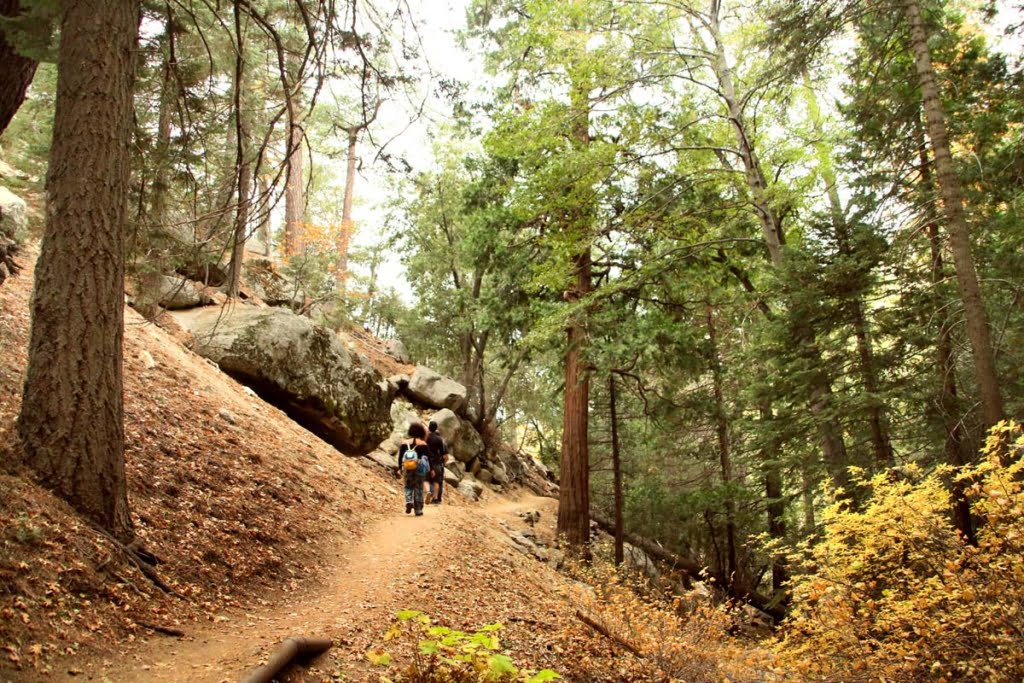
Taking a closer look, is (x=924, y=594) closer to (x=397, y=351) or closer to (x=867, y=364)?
(x=867, y=364)

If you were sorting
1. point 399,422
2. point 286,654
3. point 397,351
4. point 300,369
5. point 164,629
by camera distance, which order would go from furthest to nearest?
1. point 397,351
2. point 399,422
3. point 300,369
4. point 164,629
5. point 286,654

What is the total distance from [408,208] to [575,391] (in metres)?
9.34

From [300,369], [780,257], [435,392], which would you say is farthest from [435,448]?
[435,392]

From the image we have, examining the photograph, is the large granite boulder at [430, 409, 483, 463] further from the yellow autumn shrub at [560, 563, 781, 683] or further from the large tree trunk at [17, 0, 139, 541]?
the large tree trunk at [17, 0, 139, 541]

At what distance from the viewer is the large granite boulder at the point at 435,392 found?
1892 cm

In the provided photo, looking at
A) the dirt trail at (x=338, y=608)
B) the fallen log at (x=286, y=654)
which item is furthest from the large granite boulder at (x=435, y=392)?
the fallen log at (x=286, y=654)

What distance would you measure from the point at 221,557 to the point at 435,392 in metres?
13.8

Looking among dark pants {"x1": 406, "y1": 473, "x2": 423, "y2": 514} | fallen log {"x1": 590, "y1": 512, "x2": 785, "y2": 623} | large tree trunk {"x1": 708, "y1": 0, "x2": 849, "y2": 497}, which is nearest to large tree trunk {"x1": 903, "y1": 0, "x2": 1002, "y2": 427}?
large tree trunk {"x1": 708, "y1": 0, "x2": 849, "y2": 497}

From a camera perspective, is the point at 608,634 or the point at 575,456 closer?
the point at 608,634

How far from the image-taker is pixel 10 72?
4.52 metres

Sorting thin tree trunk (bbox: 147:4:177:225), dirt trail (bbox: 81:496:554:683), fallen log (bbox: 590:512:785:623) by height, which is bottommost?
fallen log (bbox: 590:512:785:623)

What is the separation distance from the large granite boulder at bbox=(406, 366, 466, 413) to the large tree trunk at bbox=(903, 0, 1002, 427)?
13972mm

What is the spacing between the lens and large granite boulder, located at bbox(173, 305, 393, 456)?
10.6 meters

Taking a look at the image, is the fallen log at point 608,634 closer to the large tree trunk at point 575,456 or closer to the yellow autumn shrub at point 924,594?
the yellow autumn shrub at point 924,594
